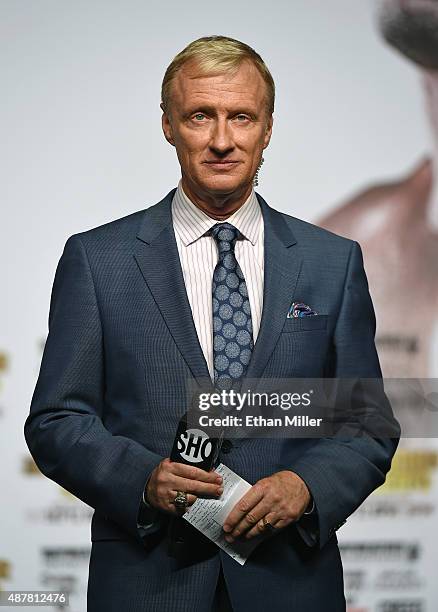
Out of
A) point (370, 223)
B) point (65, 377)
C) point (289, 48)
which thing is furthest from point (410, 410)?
point (65, 377)

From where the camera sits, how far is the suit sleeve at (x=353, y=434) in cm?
183

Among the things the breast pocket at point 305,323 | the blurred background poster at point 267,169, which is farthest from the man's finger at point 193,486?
the blurred background poster at point 267,169

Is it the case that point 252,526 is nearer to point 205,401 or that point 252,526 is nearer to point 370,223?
point 205,401

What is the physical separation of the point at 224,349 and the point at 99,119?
1.41m

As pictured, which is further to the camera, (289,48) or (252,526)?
(289,48)

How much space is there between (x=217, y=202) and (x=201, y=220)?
1.7 inches

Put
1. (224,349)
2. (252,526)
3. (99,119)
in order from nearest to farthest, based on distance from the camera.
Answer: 1. (252,526)
2. (224,349)
3. (99,119)

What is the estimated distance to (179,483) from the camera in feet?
5.61

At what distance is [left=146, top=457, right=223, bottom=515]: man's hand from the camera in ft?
5.61

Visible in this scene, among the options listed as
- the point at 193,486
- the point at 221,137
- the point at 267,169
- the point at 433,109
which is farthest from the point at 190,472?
the point at 433,109

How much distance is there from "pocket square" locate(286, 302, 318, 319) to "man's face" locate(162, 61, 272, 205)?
0.23m

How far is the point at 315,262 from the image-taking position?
6.57 feet

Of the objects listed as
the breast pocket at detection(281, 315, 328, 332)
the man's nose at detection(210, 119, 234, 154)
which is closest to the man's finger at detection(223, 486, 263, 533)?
the breast pocket at detection(281, 315, 328, 332)

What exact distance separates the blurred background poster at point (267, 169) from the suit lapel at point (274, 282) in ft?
3.72
